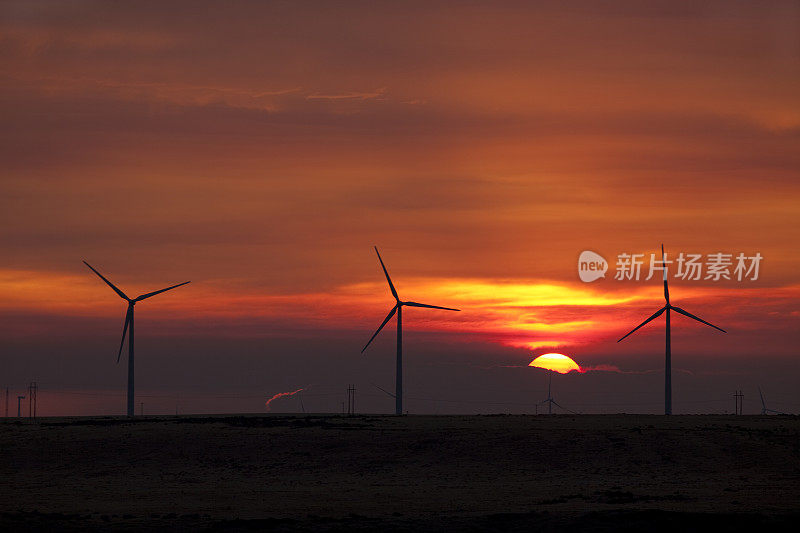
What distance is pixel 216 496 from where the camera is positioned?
76438mm

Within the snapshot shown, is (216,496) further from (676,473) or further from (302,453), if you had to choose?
(676,473)

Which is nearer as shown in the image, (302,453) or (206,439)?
(302,453)

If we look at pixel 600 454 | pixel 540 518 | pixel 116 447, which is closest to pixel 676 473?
pixel 600 454

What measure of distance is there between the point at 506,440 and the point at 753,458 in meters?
20.9

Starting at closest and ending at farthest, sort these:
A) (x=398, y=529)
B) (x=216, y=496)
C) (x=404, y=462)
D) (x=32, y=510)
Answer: (x=398, y=529)
(x=32, y=510)
(x=216, y=496)
(x=404, y=462)

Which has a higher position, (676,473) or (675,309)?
(675,309)

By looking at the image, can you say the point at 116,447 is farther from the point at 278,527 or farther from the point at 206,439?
the point at 278,527

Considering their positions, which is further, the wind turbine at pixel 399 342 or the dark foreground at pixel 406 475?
the wind turbine at pixel 399 342

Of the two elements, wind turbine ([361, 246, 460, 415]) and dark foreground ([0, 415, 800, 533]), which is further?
wind turbine ([361, 246, 460, 415])

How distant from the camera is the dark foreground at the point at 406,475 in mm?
63094

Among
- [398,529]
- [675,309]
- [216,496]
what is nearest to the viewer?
[398,529]

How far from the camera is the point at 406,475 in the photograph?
87375 mm

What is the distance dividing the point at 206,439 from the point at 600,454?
3689 centimetres

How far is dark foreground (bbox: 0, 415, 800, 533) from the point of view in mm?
63094
